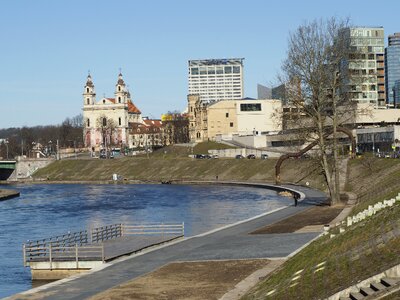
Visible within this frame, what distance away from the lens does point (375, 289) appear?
24.1m

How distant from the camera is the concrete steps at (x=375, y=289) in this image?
23203 millimetres

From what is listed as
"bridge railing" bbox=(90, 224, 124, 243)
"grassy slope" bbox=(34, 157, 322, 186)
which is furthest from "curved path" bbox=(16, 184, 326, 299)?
"grassy slope" bbox=(34, 157, 322, 186)

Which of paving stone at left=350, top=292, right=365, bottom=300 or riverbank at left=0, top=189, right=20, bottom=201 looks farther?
riverbank at left=0, top=189, right=20, bottom=201

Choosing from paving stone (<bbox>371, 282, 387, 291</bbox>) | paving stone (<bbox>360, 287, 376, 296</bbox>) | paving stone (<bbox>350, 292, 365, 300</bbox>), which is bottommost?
paving stone (<bbox>350, 292, 365, 300</bbox>)

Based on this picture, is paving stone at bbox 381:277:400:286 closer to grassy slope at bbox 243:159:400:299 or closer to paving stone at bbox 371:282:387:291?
paving stone at bbox 371:282:387:291

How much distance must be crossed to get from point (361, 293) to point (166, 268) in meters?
17.7

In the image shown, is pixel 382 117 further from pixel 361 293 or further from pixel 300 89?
pixel 361 293

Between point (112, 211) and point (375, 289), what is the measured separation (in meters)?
72.8

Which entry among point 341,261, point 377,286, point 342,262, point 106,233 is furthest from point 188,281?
point 106,233

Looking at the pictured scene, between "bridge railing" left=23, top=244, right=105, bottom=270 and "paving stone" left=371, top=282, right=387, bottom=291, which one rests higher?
"paving stone" left=371, top=282, right=387, bottom=291

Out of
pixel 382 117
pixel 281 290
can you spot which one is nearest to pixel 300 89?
pixel 281 290

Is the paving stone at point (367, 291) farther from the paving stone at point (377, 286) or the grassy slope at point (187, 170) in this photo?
the grassy slope at point (187, 170)

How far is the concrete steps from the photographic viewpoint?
23203mm

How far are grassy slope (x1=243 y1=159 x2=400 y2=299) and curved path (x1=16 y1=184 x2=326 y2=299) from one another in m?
5.93
